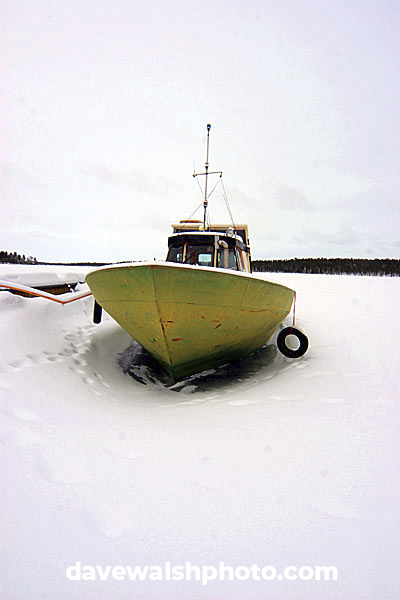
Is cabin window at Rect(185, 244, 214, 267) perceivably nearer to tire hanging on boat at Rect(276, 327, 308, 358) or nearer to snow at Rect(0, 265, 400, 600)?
tire hanging on boat at Rect(276, 327, 308, 358)

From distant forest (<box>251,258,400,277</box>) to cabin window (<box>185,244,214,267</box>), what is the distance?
19.8 meters

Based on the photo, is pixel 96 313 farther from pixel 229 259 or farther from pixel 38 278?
pixel 229 259

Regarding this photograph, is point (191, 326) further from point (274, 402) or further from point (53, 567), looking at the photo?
point (53, 567)

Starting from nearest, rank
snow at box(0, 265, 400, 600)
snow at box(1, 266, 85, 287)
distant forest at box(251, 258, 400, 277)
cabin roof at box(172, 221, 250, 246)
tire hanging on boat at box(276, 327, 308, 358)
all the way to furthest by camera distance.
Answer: snow at box(0, 265, 400, 600) < tire hanging on boat at box(276, 327, 308, 358) < snow at box(1, 266, 85, 287) < cabin roof at box(172, 221, 250, 246) < distant forest at box(251, 258, 400, 277)

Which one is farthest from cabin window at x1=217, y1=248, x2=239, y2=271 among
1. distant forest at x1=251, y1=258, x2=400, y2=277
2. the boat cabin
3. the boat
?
distant forest at x1=251, y1=258, x2=400, y2=277

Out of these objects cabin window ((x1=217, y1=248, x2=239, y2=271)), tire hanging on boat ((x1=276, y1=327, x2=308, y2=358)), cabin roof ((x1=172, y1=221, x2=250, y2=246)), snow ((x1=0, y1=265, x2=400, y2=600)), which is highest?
cabin roof ((x1=172, y1=221, x2=250, y2=246))

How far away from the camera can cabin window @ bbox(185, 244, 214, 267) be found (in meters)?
5.24

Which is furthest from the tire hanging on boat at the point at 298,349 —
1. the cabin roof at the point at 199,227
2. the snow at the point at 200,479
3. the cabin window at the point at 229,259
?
the cabin roof at the point at 199,227

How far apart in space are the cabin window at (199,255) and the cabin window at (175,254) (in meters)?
0.13

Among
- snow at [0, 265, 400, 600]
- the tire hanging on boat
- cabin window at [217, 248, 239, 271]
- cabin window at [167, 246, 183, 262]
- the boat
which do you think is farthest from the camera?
cabin window at [167, 246, 183, 262]

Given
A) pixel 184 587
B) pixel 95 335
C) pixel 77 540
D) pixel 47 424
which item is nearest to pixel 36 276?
pixel 95 335

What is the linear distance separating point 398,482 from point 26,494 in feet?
6.96

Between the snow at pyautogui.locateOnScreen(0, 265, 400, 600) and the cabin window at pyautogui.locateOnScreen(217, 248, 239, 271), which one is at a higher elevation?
the cabin window at pyautogui.locateOnScreen(217, 248, 239, 271)

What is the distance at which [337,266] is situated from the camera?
26172 millimetres
